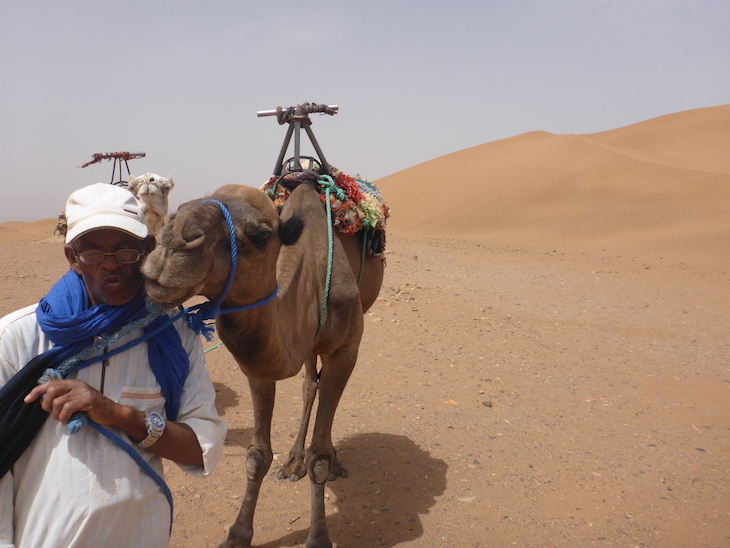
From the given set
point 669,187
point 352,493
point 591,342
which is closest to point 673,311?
point 591,342

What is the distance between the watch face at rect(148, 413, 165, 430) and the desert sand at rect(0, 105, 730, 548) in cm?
223

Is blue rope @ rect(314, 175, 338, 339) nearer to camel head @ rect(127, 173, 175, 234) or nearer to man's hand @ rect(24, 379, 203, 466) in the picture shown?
man's hand @ rect(24, 379, 203, 466)

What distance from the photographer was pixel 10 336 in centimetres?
176

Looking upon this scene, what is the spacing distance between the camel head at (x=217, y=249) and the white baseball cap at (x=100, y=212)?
0.34 feet

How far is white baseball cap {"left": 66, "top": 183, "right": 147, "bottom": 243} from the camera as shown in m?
1.79

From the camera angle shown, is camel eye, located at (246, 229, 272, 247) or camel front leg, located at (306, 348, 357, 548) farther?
camel front leg, located at (306, 348, 357, 548)

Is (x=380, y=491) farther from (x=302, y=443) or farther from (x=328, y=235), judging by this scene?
(x=328, y=235)

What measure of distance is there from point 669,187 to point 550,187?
5772 millimetres

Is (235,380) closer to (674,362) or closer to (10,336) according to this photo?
(10,336)

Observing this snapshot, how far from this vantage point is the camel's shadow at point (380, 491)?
3715mm

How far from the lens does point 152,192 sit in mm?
6102

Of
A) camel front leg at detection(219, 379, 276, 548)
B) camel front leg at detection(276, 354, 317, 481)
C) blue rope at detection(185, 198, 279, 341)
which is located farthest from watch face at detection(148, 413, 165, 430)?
camel front leg at detection(276, 354, 317, 481)

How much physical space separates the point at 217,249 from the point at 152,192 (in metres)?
4.48

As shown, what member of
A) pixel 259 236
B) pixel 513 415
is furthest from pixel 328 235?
pixel 513 415
